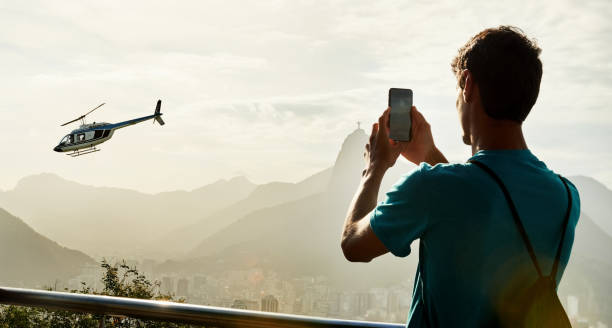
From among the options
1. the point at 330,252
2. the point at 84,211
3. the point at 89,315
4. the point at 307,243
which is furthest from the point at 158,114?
the point at 84,211

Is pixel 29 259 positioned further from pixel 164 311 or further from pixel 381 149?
pixel 381 149

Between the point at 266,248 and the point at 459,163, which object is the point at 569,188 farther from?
the point at 266,248

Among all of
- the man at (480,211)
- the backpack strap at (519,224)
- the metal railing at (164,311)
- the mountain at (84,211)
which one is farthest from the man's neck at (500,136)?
the mountain at (84,211)

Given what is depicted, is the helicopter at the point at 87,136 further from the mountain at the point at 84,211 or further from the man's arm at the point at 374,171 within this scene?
the mountain at the point at 84,211

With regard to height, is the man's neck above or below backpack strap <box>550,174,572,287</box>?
above

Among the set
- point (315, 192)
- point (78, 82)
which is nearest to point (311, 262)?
point (315, 192)

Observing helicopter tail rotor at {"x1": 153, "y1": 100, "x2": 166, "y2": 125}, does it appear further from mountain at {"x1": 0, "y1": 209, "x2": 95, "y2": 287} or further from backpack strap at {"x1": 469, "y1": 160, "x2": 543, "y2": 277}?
mountain at {"x1": 0, "y1": 209, "x2": 95, "y2": 287}

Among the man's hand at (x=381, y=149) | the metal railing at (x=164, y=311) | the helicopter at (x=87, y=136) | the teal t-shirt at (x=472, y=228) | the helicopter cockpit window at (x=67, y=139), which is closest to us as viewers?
the teal t-shirt at (x=472, y=228)

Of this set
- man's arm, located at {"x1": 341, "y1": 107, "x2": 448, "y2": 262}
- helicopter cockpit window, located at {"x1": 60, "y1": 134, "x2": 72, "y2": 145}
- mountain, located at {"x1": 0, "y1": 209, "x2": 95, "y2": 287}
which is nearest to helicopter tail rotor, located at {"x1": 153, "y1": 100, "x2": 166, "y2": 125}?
helicopter cockpit window, located at {"x1": 60, "y1": 134, "x2": 72, "y2": 145}

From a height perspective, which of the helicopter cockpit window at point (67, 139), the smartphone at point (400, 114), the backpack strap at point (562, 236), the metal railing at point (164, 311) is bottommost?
the metal railing at point (164, 311)
